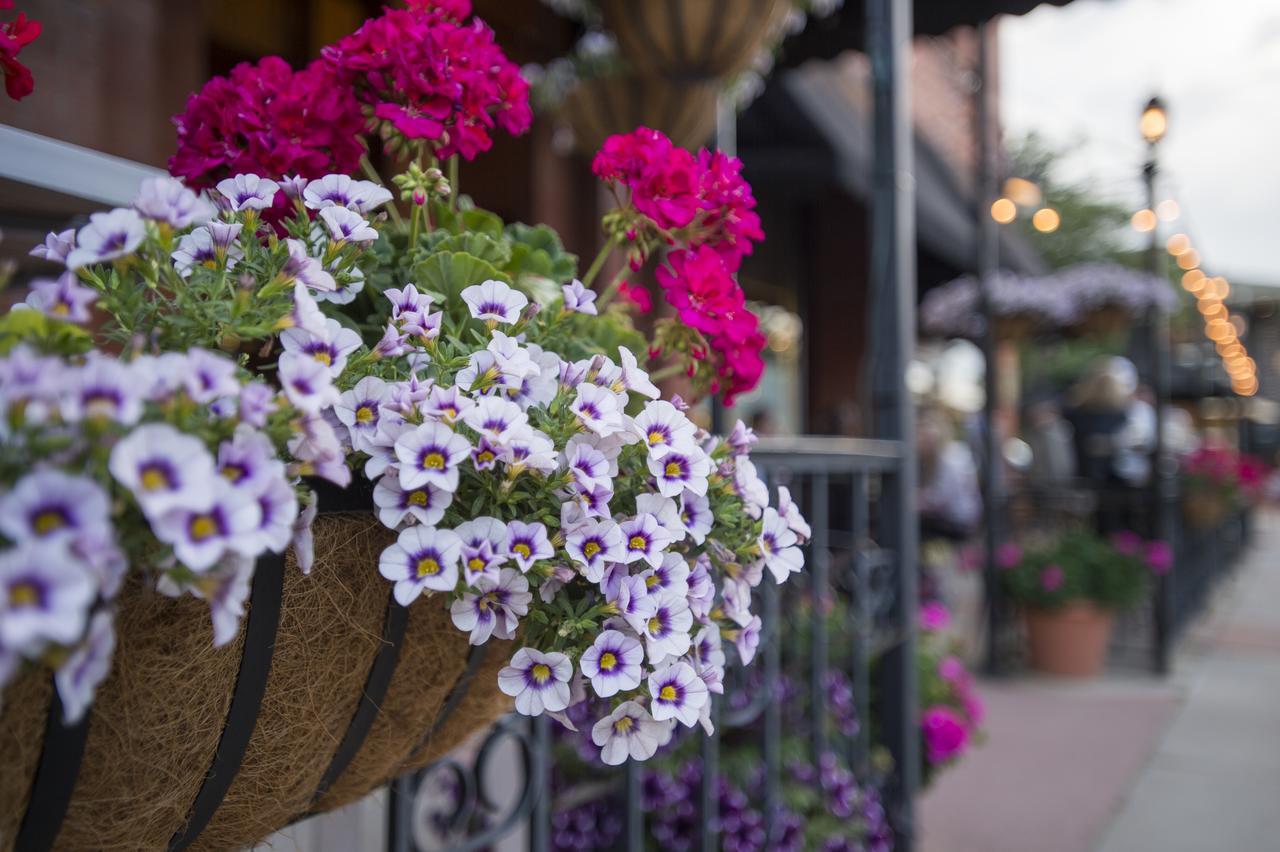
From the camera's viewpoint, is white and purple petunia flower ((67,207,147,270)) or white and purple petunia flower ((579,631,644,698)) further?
white and purple petunia flower ((579,631,644,698))

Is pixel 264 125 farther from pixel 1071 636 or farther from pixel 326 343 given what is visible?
pixel 1071 636

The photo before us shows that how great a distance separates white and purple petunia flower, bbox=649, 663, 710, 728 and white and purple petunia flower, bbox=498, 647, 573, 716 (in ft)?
0.22

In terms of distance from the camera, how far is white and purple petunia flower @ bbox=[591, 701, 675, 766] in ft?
2.48

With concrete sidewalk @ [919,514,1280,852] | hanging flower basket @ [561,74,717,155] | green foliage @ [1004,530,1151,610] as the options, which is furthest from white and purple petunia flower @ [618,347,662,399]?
green foliage @ [1004,530,1151,610]

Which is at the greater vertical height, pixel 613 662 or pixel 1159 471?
pixel 1159 471

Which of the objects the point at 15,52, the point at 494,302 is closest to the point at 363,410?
the point at 494,302

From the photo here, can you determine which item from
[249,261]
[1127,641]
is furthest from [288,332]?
[1127,641]

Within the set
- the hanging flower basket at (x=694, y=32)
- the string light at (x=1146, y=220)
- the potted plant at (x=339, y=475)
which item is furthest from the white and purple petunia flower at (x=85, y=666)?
the string light at (x=1146, y=220)

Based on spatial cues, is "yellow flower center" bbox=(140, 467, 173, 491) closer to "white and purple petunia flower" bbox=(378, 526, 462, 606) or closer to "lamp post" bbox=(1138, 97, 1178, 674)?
"white and purple petunia flower" bbox=(378, 526, 462, 606)

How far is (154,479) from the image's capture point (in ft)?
1.50

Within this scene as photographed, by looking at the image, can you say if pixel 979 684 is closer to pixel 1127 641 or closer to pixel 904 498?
pixel 1127 641

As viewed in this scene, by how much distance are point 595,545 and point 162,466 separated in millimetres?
336

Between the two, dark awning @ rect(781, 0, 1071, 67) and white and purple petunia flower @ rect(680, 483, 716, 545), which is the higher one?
dark awning @ rect(781, 0, 1071, 67)

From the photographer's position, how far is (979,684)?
17.9 feet
